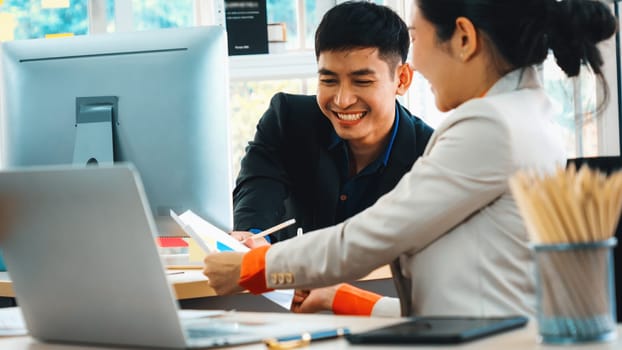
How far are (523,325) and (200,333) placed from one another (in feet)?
1.25

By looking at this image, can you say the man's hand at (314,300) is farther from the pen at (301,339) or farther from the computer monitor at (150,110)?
the pen at (301,339)

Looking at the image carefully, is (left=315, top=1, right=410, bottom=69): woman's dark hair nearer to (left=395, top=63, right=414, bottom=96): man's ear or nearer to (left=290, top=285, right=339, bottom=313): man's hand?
(left=395, top=63, right=414, bottom=96): man's ear

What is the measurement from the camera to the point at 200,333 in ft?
3.76

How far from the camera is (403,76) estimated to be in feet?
8.70

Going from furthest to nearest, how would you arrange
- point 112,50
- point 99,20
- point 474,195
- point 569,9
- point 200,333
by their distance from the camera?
point 99,20 → point 112,50 → point 569,9 → point 474,195 → point 200,333

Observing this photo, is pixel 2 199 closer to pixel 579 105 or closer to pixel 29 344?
pixel 29 344

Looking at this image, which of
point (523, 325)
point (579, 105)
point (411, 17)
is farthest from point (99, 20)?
point (523, 325)

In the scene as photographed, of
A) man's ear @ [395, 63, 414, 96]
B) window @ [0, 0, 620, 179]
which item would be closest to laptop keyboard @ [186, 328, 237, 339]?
man's ear @ [395, 63, 414, 96]

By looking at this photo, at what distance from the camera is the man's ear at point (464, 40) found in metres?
1.47

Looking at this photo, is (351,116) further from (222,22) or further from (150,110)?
(222,22)

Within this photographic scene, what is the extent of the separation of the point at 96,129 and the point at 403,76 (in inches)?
39.8

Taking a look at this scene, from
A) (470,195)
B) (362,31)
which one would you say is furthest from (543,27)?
(362,31)

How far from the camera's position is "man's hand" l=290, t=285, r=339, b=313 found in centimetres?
164

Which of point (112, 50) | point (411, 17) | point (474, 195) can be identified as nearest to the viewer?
point (474, 195)
